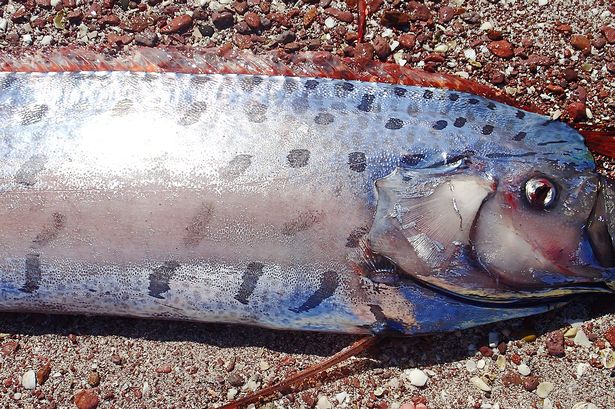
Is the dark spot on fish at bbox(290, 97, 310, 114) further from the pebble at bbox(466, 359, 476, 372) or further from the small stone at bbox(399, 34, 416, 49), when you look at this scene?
the pebble at bbox(466, 359, 476, 372)

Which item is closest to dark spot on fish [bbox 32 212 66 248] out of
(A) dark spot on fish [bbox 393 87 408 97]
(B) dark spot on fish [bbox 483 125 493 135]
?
(A) dark spot on fish [bbox 393 87 408 97]

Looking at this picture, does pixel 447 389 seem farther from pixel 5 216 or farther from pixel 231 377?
pixel 5 216

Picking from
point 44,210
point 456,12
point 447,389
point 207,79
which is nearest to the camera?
point 44,210


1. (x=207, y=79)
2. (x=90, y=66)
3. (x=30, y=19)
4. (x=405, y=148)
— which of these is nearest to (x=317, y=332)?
(x=405, y=148)

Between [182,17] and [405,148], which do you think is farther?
[182,17]

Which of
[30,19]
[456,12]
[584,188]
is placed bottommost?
[30,19]

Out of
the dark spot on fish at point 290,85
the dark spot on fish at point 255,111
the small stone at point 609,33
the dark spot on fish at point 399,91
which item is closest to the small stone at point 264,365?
the dark spot on fish at point 255,111

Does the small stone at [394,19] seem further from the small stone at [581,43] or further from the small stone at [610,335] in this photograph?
the small stone at [610,335]

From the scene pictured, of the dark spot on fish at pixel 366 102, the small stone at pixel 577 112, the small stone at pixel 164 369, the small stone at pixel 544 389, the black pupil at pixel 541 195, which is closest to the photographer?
the black pupil at pixel 541 195

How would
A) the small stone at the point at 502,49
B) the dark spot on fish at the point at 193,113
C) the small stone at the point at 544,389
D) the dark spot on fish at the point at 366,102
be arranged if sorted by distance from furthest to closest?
1. the small stone at the point at 502,49
2. the small stone at the point at 544,389
3. the dark spot on fish at the point at 366,102
4. the dark spot on fish at the point at 193,113
